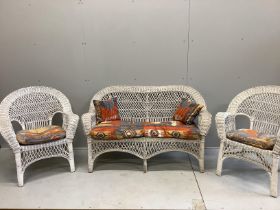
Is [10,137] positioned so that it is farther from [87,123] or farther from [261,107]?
[261,107]

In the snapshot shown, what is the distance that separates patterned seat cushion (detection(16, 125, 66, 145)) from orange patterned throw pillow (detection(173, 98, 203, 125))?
1344 mm

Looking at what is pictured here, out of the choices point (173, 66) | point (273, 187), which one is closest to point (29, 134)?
point (173, 66)

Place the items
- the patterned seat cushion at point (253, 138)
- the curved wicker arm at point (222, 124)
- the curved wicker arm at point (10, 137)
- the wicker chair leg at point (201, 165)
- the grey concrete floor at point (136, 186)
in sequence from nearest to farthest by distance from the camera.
Result: the grey concrete floor at point (136, 186)
the patterned seat cushion at point (253, 138)
the curved wicker arm at point (10, 137)
the curved wicker arm at point (222, 124)
the wicker chair leg at point (201, 165)

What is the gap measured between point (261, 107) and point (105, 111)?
1.86m

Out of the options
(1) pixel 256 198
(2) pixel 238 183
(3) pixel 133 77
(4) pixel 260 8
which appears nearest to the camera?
(1) pixel 256 198

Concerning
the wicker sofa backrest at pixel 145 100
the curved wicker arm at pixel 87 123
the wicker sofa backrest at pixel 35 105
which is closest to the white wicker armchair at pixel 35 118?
the wicker sofa backrest at pixel 35 105

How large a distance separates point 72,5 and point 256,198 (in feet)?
9.78

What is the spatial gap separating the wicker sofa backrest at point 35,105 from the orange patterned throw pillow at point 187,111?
1.35m

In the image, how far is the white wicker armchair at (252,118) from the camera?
8.54 feet

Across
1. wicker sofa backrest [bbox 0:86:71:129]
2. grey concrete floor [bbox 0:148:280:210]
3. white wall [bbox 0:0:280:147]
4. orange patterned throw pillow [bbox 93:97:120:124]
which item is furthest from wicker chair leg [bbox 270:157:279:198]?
wicker sofa backrest [bbox 0:86:71:129]

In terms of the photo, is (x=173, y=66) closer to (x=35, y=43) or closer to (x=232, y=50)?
(x=232, y=50)

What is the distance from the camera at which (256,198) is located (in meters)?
2.32

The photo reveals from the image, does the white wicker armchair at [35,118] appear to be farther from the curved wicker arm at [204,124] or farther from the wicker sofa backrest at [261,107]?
the wicker sofa backrest at [261,107]

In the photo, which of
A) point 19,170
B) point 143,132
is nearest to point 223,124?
point 143,132
